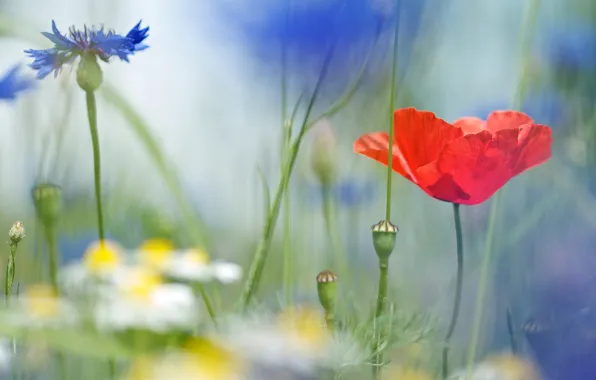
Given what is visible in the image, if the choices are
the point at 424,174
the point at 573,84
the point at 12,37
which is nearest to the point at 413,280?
the point at 424,174

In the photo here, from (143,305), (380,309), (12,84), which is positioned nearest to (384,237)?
(380,309)

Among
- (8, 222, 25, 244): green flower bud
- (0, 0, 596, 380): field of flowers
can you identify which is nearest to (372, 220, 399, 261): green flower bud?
(0, 0, 596, 380): field of flowers

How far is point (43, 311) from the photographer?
42 centimetres

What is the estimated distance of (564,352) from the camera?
0.52 m

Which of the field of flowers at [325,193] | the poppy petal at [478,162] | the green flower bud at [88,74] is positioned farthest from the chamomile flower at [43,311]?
the poppy petal at [478,162]

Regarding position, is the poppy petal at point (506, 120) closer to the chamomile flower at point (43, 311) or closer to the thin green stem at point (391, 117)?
the thin green stem at point (391, 117)

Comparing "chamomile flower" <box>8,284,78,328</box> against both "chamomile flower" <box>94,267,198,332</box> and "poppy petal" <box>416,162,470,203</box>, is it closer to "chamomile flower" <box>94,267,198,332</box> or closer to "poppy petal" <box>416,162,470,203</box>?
"chamomile flower" <box>94,267,198,332</box>

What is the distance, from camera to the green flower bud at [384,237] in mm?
451

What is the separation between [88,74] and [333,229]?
0.19 m

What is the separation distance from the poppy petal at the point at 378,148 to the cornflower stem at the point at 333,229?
4cm

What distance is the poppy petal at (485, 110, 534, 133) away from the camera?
0.50m

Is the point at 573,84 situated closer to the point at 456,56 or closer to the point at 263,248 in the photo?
the point at 456,56

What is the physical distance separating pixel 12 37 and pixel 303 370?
0.97ft

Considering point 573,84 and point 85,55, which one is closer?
point 85,55
